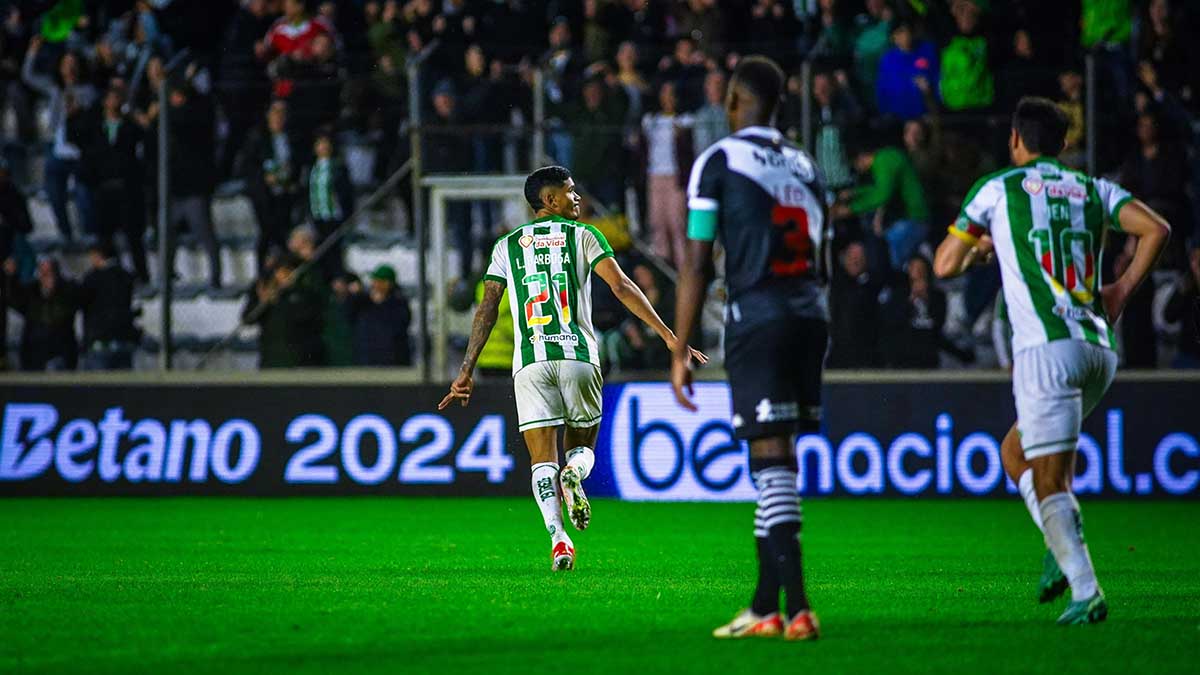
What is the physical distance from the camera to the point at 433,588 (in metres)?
8.77

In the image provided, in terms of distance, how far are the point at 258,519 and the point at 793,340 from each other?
319 inches

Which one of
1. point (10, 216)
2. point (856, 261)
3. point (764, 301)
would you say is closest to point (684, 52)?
point (856, 261)

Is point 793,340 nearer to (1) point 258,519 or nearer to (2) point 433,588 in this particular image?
(2) point 433,588

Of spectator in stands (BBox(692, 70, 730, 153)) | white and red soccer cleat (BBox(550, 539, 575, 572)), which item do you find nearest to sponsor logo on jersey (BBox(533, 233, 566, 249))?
white and red soccer cleat (BBox(550, 539, 575, 572))

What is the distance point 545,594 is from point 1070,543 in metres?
2.51

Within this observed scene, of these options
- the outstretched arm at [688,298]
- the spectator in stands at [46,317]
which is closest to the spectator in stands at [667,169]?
the spectator in stands at [46,317]

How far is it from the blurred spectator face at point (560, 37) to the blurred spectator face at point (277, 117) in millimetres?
3037

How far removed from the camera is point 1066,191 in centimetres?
729

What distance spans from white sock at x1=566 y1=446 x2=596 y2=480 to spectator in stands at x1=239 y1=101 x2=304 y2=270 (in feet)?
26.4

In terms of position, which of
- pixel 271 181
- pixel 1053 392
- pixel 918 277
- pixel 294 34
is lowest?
pixel 1053 392

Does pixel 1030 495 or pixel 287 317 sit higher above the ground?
pixel 287 317

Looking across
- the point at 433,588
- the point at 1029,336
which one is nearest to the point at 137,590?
the point at 433,588

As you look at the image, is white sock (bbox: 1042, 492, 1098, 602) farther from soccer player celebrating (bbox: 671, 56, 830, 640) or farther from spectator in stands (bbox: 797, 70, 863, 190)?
spectator in stands (bbox: 797, 70, 863, 190)

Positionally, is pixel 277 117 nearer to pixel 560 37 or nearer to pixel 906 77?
pixel 560 37
